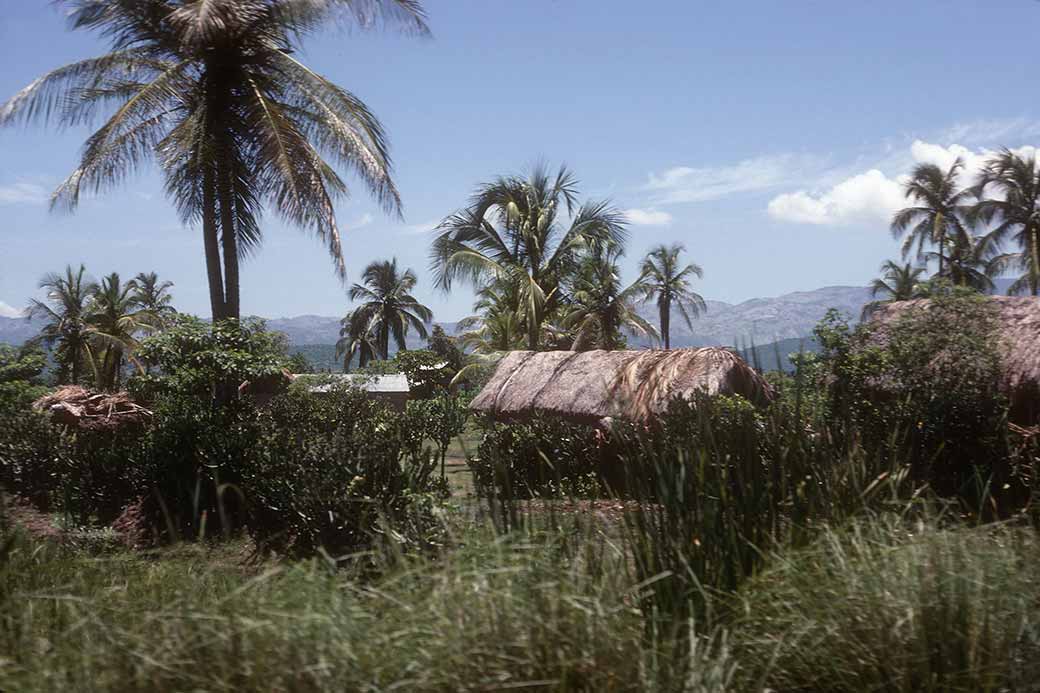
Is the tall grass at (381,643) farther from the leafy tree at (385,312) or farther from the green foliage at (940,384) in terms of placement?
the leafy tree at (385,312)

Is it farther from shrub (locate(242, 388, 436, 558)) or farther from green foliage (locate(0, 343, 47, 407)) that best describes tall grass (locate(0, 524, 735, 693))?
green foliage (locate(0, 343, 47, 407))

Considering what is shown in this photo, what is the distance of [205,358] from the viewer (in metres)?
13.8

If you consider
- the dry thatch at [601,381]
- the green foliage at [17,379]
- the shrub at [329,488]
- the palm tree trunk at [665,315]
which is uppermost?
the palm tree trunk at [665,315]

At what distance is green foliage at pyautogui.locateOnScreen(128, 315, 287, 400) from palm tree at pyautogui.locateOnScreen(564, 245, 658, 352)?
56.4ft

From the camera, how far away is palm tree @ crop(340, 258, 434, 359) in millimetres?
57000

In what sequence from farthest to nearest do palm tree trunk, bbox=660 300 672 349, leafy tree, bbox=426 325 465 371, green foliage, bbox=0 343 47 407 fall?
1. palm tree trunk, bbox=660 300 672 349
2. leafy tree, bbox=426 325 465 371
3. green foliage, bbox=0 343 47 407

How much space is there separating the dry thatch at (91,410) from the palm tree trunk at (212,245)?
2151 mm

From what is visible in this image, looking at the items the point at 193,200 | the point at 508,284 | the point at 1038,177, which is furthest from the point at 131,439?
the point at 1038,177

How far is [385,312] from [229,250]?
42504mm

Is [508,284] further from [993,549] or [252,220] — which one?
[993,549]

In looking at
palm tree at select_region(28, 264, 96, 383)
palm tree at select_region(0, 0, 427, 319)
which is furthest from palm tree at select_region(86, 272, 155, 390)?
palm tree at select_region(0, 0, 427, 319)

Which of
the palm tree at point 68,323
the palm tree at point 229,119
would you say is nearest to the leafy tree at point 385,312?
the palm tree at point 68,323

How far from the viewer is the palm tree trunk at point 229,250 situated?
48.1ft

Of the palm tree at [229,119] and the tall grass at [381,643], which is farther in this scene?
the palm tree at [229,119]
